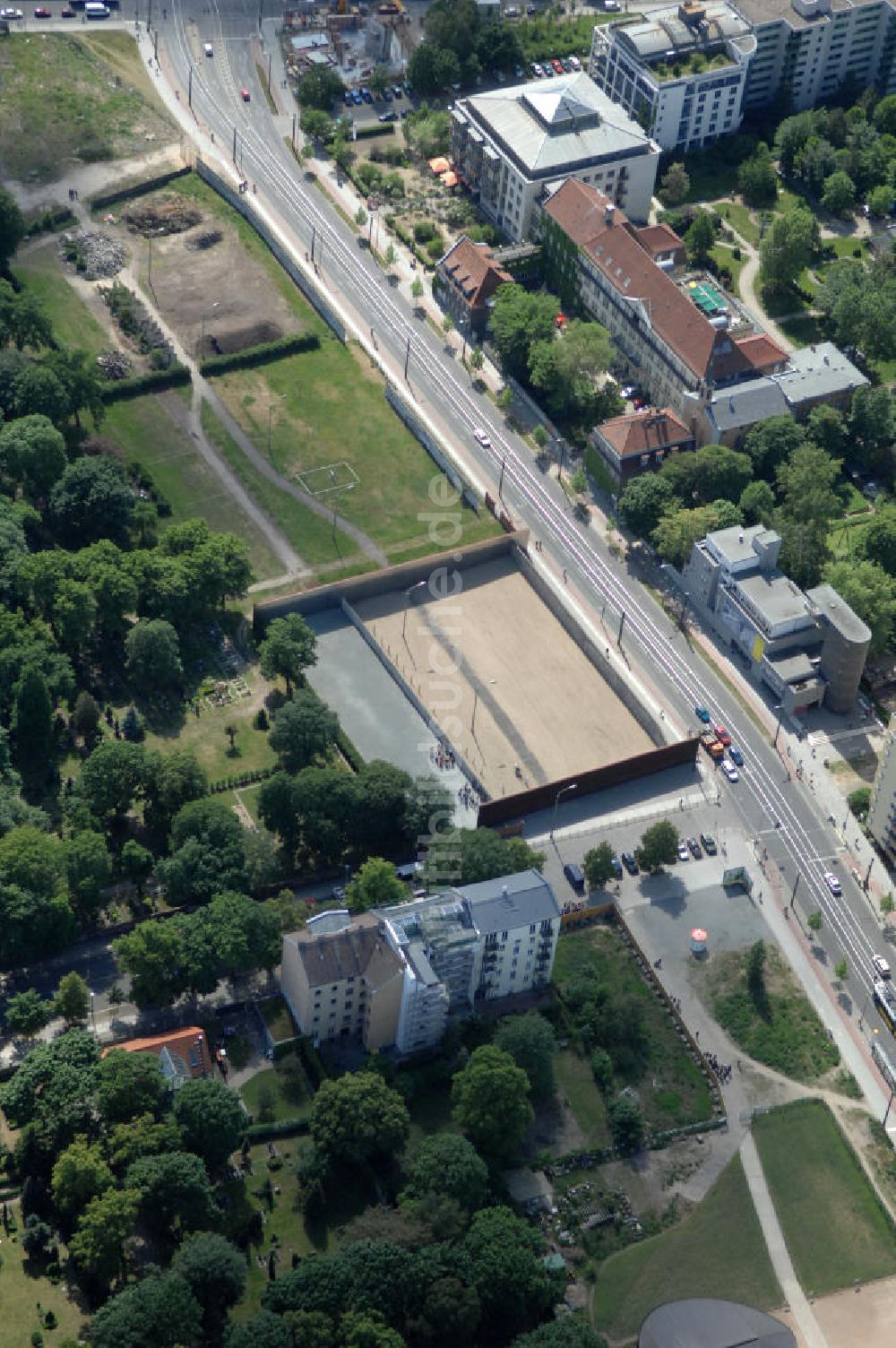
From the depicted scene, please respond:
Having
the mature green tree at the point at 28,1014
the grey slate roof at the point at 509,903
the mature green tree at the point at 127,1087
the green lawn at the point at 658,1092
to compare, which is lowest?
the green lawn at the point at 658,1092

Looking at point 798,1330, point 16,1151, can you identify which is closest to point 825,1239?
point 798,1330

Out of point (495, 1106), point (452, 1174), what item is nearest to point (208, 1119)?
point (452, 1174)

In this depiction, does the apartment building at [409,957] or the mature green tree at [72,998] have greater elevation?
the apartment building at [409,957]

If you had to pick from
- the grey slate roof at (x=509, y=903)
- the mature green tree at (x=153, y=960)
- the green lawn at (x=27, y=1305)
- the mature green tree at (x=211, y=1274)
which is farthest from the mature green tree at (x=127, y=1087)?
the grey slate roof at (x=509, y=903)

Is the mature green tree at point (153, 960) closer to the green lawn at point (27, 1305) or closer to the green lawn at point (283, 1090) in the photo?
the green lawn at point (283, 1090)

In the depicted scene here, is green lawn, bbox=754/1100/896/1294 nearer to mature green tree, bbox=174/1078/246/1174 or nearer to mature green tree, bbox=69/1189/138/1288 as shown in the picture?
mature green tree, bbox=174/1078/246/1174

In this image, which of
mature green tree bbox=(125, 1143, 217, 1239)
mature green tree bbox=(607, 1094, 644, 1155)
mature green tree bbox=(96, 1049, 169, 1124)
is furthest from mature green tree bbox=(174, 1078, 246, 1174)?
mature green tree bbox=(607, 1094, 644, 1155)

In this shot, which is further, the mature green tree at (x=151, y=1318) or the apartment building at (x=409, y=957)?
the apartment building at (x=409, y=957)
